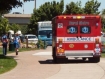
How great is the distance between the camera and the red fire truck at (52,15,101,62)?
2227cm

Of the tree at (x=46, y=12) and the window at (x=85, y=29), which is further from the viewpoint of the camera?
the tree at (x=46, y=12)

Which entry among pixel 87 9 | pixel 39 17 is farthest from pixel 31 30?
pixel 87 9

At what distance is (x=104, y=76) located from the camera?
16094 mm

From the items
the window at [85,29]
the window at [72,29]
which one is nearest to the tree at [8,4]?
the window at [72,29]

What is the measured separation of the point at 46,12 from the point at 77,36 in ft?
187

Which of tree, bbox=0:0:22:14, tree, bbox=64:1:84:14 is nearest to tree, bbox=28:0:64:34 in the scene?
tree, bbox=64:1:84:14

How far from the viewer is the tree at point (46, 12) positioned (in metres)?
77.5

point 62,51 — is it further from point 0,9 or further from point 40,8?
point 40,8

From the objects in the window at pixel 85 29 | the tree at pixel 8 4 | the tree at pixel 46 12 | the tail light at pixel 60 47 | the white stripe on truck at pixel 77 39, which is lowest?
the tail light at pixel 60 47

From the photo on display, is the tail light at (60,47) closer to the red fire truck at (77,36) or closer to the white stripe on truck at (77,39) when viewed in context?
the red fire truck at (77,36)

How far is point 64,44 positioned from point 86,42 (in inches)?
48.2

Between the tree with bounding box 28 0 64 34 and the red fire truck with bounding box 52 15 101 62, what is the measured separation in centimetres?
5444

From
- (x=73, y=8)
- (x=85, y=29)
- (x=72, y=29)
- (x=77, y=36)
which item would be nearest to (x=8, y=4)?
(x=72, y=29)

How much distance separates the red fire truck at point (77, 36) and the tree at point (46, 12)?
54436 mm
